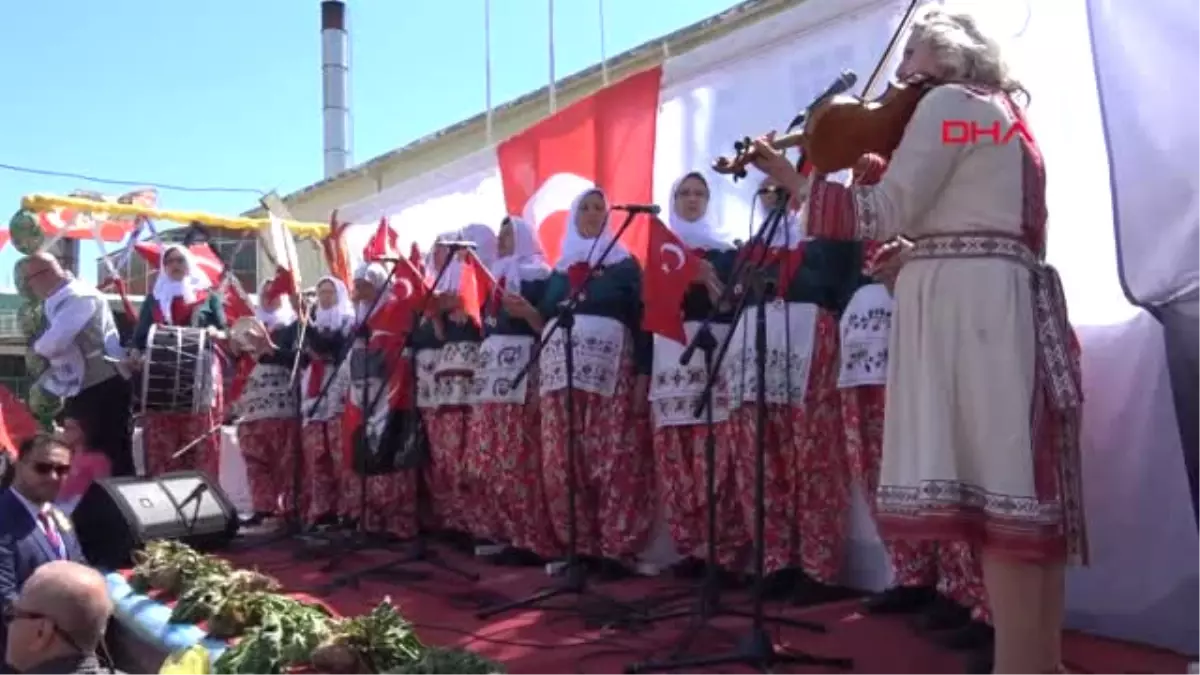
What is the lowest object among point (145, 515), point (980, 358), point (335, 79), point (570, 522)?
point (145, 515)

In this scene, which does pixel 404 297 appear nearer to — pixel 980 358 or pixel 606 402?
pixel 606 402

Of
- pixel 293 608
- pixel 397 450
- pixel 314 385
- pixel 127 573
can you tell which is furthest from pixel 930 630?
pixel 314 385

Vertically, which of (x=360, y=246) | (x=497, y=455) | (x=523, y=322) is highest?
(x=360, y=246)

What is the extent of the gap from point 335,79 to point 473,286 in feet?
62.3

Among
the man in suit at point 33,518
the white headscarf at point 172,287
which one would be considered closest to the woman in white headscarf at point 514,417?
the man in suit at point 33,518

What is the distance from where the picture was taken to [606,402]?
14.2 feet

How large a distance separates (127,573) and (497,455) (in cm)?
159

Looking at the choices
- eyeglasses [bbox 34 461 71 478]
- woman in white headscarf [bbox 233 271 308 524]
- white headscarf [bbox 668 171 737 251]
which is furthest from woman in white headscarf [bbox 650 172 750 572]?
woman in white headscarf [bbox 233 271 308 524]

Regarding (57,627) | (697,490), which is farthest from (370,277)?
(57,627)

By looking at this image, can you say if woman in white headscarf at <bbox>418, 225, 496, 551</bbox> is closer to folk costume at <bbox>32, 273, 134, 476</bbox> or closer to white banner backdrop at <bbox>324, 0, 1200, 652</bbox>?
white banner backdrop at <bbox>324, 0, 1200, 652</bbox>

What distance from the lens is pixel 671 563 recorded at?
176 inches

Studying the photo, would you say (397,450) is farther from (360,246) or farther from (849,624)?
(360,246)

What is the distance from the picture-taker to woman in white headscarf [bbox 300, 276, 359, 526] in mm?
6008

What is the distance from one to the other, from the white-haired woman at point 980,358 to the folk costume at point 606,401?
2.05 metres
